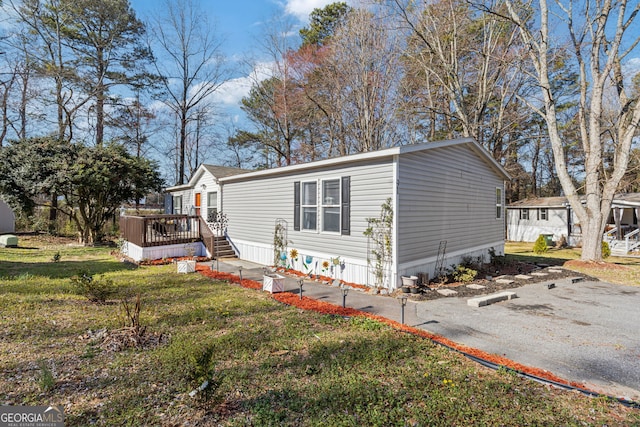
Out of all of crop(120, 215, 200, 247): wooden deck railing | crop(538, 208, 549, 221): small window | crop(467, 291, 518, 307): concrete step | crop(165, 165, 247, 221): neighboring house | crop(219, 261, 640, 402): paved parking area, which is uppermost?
crop(165, 165, 247, 221): neighboring house

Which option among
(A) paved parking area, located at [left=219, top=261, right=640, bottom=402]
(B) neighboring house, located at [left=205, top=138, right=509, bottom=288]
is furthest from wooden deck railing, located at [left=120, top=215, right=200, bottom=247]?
(A) paved parking area, located at [left=219, top=261, right=640, bottom=402]

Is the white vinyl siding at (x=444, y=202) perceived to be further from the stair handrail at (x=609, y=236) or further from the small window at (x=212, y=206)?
the stair handrail at (x=609, y=236)

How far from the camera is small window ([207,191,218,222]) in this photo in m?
13.1

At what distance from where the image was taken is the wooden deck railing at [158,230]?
10.7 meters

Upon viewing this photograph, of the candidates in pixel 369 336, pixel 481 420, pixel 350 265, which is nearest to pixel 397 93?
pixel 350 265

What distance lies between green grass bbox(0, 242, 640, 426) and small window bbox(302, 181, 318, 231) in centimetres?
370

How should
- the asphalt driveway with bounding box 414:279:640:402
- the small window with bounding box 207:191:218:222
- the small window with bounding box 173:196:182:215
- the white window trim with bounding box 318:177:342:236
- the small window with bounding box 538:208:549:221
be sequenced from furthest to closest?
the small window with bounding box 538:208:549:221 < the small window with bounding box 173:196:182:215 < the small window with bounding box 207:191:218:222 < the white window trim with bounding box 318:177:342:236 < the asphalt driveway with bounding box 414:279:640:402

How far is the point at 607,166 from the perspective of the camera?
22156mm

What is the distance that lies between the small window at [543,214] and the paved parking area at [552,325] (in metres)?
14.8

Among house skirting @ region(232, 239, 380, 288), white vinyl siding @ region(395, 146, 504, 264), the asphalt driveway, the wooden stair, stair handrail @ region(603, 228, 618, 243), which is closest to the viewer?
the asphalt driveway

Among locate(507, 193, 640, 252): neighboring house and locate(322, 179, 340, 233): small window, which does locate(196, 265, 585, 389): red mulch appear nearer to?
locate(322, 179, 340, 233): small window

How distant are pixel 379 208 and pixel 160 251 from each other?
26.3 feet

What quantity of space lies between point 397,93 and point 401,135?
274 cm

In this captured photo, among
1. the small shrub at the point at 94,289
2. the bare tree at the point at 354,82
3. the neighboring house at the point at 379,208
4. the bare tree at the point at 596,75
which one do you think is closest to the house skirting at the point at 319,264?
the neighboring house at the point at 379,208
